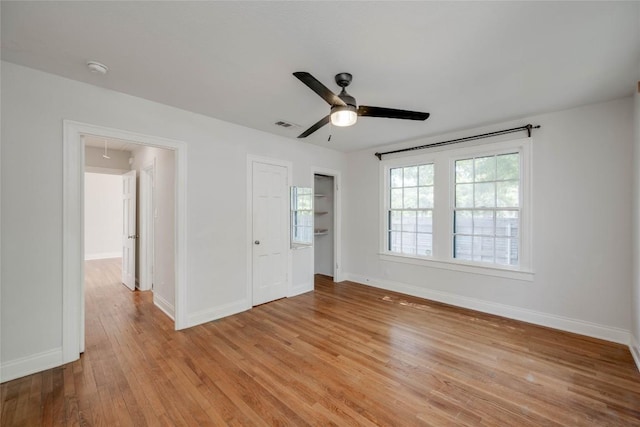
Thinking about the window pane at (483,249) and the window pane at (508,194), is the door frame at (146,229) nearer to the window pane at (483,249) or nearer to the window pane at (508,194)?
the window pane at (483,249)

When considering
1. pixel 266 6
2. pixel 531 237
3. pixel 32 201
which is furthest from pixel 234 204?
pixel 531 237

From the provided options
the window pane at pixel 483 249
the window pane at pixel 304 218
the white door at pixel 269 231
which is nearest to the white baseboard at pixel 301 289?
the white door at pixel 269 231

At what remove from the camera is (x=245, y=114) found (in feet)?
11.3

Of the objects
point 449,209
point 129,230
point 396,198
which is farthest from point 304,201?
point 129,230

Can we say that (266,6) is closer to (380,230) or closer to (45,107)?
(45,107)

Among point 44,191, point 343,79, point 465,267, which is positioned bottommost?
point 465,267

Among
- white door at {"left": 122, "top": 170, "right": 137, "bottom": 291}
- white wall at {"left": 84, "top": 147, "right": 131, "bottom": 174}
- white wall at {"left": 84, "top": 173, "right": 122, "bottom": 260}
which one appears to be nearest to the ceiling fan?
white door at {"left": 122, "top": 170, "right": 137, "bottom": 291}

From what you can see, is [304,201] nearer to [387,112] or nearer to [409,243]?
[409,243]

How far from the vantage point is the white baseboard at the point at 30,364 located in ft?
7.41

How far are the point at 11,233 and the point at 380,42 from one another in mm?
3376

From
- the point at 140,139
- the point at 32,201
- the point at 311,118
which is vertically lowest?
the point at 32,201

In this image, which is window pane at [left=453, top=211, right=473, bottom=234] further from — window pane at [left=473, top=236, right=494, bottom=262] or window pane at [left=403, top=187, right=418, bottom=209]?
window pane at [left=403, top=187, right=418, bottom=209]

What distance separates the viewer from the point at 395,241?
16.3ft

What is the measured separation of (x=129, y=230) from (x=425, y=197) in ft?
17.6
